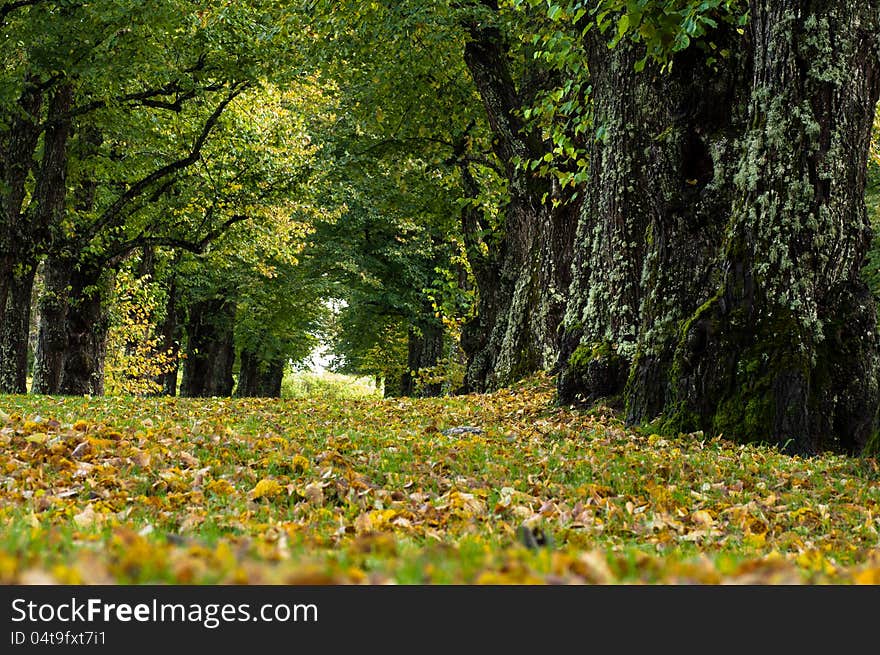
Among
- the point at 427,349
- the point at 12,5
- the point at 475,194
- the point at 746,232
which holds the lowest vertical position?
the point at 746,232

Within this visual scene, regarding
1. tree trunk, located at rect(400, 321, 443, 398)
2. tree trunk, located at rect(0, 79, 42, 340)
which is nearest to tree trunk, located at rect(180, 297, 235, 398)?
tree trunk, located at rect(400, 321, 443, 398)

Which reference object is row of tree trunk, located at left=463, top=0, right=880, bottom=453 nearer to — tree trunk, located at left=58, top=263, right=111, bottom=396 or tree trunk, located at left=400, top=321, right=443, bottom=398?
tree trunk, located at left=58, top=263, right=111, bottom=396

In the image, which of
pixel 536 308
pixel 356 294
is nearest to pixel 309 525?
pixel 536 308

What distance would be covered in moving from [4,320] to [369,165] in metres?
9.01

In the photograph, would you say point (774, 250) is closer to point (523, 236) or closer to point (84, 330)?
point (523, 236)

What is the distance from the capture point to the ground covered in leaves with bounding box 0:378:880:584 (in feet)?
7.68

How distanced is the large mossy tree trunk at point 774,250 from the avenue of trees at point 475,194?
3cm

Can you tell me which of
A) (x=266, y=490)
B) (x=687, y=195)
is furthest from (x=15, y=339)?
(x=266, y=490)

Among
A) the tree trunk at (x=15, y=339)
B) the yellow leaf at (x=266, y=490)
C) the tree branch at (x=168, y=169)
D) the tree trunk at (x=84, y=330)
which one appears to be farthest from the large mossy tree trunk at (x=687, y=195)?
the tree trunk at (x=84, y=330)

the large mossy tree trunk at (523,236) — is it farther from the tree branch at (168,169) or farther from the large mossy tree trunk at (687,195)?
the tree branch at (168,169)

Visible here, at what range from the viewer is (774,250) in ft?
27.5

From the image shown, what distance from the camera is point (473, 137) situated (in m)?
21.0

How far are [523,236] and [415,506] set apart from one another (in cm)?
1277
